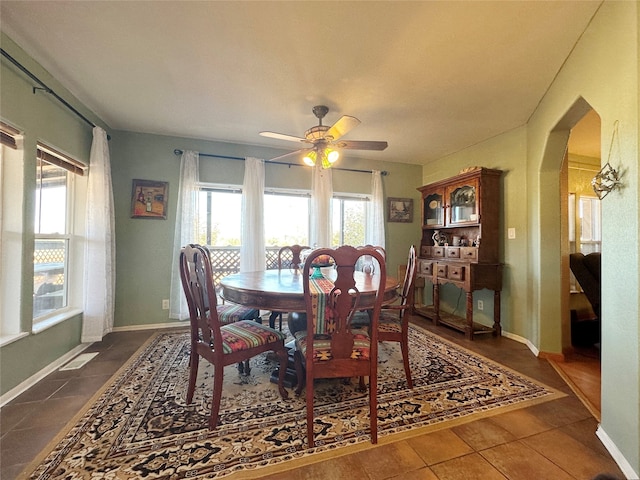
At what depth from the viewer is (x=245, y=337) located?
167 centimetres

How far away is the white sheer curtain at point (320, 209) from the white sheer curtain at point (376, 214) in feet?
2.44

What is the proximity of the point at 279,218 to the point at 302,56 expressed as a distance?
2287 millimetres

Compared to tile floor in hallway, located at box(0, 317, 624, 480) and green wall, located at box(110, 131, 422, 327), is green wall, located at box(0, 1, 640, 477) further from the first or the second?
tile floor in hallway, located at box(0, 317, 624, 480)

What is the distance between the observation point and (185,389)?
1925mm

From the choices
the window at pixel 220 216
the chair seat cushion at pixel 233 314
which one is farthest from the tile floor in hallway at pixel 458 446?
the window at pixel 220 216

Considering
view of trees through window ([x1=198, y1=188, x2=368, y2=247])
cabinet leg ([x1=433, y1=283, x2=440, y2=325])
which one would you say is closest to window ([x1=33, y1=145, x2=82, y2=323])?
view of trees through window ([x1=198, y1=188, x2=368, y2=247])

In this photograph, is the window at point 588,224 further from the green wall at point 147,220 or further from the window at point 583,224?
the green wall at point 147,220

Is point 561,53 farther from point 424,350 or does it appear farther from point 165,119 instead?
point 165,119

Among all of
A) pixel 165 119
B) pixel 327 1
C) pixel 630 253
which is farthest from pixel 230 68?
pixel 630 253

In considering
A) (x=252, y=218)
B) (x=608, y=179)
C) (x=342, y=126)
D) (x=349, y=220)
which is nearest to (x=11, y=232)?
(x=252, y=218)

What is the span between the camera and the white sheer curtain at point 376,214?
4180 millimetres

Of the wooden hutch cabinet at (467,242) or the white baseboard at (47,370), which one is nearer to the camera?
the white baseboard at (47,370)

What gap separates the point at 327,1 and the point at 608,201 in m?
1.85

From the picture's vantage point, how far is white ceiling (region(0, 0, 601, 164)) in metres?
1.56
